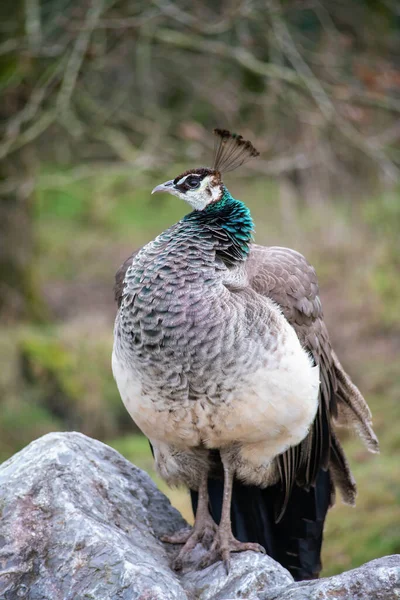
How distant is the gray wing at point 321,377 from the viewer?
3811 mm

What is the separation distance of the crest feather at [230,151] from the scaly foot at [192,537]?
1.57 metres

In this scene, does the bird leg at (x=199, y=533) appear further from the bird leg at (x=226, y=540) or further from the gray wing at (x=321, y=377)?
the gray wing at (x=321, y=377)

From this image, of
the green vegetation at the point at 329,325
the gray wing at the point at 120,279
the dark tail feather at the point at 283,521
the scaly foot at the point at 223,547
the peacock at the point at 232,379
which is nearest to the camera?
the peacock at the point at 232,379

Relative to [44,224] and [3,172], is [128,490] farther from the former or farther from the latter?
[44,224]

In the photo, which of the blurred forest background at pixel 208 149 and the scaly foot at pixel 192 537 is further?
the blurred forest background at pixel 208 149

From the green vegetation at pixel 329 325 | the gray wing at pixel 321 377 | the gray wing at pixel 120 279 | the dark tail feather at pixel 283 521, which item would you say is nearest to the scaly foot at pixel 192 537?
the dark tail feather at pixel 283 521

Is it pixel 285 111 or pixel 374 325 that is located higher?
pixel 285 111

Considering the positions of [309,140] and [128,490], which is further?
[309,140]

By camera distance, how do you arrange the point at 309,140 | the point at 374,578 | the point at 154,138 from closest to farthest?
the point at 374,578 → the point at 154,138 → the point at 309,140

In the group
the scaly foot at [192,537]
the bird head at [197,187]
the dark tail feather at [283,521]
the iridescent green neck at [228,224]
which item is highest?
the bird head at [197,187]

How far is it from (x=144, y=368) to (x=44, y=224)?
30.8 ft

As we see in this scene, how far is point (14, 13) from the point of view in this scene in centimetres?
812

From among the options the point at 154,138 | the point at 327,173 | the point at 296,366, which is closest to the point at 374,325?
the point at 327,173

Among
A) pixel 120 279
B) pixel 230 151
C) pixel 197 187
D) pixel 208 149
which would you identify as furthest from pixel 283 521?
pixel 208 149
